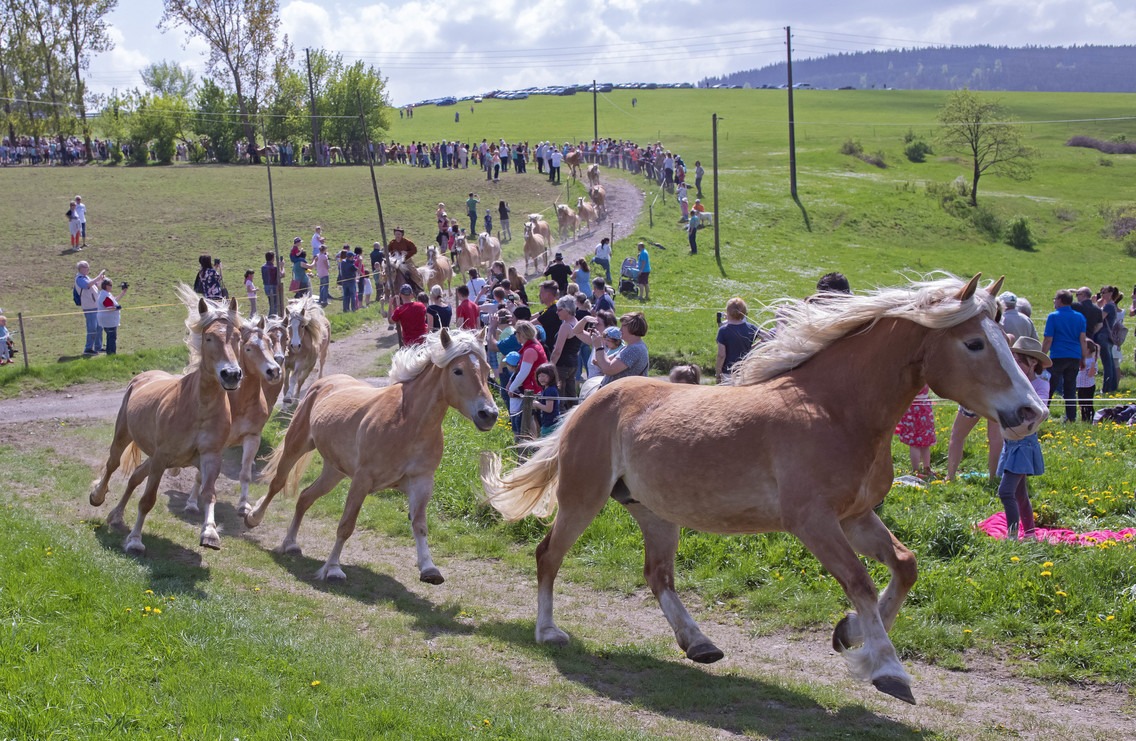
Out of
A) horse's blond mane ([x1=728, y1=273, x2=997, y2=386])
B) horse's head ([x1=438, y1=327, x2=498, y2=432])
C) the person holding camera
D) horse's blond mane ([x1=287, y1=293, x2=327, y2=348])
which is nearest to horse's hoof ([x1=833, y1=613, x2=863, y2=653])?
horse's blond mane ([x1=728, y1=273, x2=997, y2=386])

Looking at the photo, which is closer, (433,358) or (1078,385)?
(433,358)

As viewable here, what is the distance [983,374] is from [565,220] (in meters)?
34.6

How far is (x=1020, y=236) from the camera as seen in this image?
5291 centimetres

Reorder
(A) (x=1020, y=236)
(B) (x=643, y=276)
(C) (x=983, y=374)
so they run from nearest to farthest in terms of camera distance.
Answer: (C) (x=983, y=374) → (B) (x=643, y=276) → (A) (x=1020, y=236)

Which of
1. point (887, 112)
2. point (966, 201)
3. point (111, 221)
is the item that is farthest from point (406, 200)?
point (887, 112)

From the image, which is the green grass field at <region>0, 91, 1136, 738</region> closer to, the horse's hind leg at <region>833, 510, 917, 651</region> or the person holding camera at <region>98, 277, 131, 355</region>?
the horse's hind leg at <region>833, 510, 917, 651</region>

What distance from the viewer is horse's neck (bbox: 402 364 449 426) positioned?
1003 centimetres

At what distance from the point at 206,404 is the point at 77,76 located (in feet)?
242

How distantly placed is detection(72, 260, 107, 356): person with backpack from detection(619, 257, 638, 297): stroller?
14134mm

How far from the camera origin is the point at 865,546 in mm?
6695

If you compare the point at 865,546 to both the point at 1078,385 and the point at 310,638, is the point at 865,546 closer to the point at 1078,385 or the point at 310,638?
the point at 310,638

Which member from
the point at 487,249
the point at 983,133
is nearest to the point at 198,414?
the point at 487,249

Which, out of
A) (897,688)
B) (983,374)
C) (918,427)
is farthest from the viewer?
(918,427)

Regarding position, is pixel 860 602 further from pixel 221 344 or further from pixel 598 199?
pixel 598 199
